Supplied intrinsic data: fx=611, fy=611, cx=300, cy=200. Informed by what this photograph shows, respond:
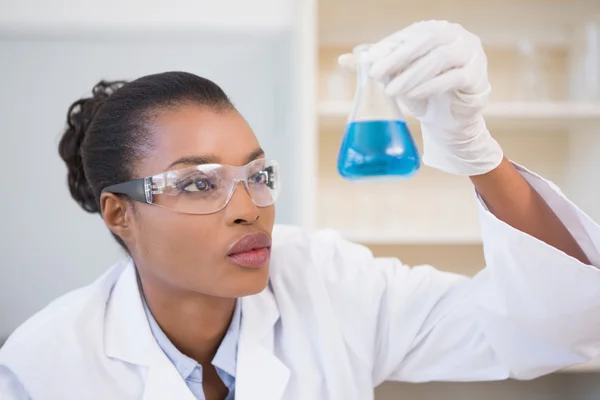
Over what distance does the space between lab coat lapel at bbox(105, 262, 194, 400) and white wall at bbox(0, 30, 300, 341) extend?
1.07m

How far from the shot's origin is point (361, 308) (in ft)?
4.37

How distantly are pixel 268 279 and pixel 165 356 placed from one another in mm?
257

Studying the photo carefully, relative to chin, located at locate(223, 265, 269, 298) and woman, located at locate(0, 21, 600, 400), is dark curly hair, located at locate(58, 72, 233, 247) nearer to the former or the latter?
woman, located at locate(0, 21, 600, 400)

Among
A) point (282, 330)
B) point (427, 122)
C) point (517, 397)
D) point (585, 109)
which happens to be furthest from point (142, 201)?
point (517, 397)

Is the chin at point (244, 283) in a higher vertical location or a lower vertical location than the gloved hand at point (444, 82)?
lower

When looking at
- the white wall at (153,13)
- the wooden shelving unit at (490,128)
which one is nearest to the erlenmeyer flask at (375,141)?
the wooden shelving unit at (490,128)

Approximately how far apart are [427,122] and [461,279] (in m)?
0.43

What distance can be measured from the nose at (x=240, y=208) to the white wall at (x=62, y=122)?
44.4 inches

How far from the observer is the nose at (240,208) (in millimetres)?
1131

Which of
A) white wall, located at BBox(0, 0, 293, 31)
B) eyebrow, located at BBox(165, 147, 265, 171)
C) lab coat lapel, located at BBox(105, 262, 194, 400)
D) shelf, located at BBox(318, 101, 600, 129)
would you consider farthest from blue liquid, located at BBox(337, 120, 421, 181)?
white wall, located at BBox(0, 0, 293, 31)

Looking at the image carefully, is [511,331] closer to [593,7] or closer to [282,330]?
[282,330]

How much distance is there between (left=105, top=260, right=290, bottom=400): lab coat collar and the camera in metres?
1.19

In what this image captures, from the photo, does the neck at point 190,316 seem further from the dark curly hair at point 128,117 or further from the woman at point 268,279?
the dark curly hair at point 128,117

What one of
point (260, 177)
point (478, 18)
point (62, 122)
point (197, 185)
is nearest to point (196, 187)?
point (197, 185)
